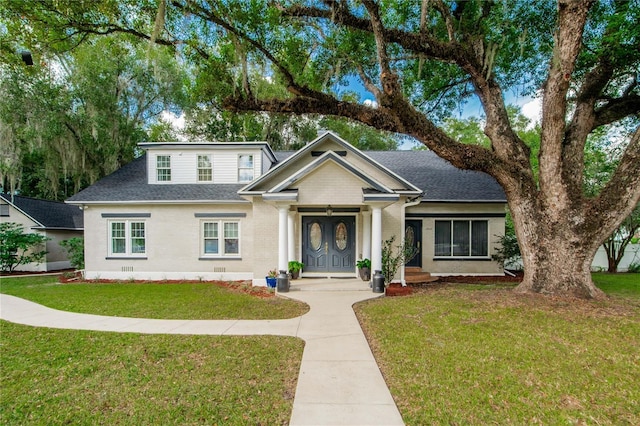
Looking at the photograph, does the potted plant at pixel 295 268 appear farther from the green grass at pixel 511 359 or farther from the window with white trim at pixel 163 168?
the window with white trim at pixel 163 168

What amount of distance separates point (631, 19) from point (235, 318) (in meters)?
11.8

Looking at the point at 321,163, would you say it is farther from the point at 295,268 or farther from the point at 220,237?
the point at 220,237

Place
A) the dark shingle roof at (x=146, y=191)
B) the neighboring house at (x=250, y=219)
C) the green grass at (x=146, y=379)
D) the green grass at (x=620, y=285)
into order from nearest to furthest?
the green grass at (x=146, y=379) → the green grass at (x=620, y=285) → the neighboring house at (x=250, y=219) → the dark shingle roof at (x=146, y=191)

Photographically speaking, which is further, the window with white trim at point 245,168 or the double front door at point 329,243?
the window with white trim at point 245,168

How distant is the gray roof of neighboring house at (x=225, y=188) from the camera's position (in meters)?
12.1

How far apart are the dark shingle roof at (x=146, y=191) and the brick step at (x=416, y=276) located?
7.40 meters

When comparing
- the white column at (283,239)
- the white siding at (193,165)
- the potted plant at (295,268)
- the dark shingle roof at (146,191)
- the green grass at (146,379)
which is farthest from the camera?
the white siding at (193,165)

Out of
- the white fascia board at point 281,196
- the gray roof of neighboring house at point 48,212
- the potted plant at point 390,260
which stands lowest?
the potted plant at point 390,260

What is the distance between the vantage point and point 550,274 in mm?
7719

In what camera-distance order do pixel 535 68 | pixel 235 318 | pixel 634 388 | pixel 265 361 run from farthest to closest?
pixel 535 68
pixel 235 318
pixel 265 361
pixel 634 388

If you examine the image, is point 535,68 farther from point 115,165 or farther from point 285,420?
point 115,165

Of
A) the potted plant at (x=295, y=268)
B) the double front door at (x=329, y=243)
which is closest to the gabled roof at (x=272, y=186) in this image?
the double front door at (x=329, y=243)

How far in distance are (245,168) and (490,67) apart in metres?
9.81

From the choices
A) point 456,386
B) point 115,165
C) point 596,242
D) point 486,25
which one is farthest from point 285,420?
point 115,165
